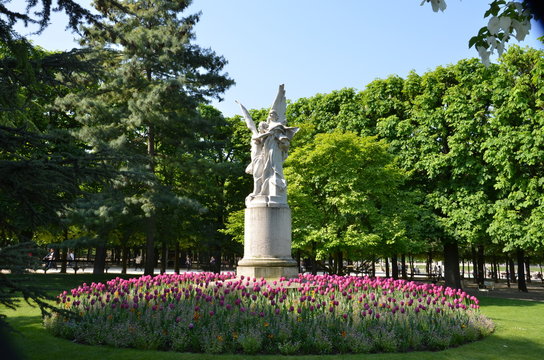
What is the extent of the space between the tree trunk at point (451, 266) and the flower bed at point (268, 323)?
576 inches

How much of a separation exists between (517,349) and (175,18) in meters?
22.5

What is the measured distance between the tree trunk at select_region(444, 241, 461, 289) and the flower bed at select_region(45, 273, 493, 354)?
1464 centimetres

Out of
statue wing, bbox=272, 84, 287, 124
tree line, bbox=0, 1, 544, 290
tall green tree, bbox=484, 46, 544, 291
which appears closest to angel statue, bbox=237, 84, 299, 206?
statue wing, bbox=272, 84, 287, 124

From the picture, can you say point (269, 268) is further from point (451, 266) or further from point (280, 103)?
point (451, 266)

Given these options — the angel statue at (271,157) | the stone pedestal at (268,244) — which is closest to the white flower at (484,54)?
the stone pedestal at (268,244)

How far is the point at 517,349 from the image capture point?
29.3 feet

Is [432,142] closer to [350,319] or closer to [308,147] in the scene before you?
[308,147]

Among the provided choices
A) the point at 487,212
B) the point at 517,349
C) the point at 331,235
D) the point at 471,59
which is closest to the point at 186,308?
the point at 517,349

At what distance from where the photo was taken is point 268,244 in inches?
481

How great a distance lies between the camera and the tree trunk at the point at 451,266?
24108 mm

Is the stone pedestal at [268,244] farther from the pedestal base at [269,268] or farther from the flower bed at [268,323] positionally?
the flower bed at [268,323]

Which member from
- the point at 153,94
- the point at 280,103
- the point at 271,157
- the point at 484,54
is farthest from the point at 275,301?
the point at 153,94

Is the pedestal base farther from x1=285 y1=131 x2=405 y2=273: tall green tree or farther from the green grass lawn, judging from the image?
x1=285 y1=131 x2=405 y2=273: tall green tree

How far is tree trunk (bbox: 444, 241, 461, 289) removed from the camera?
2411cm
